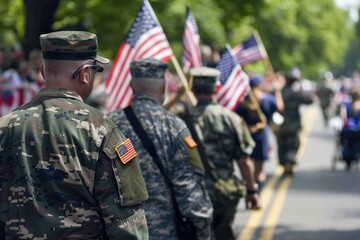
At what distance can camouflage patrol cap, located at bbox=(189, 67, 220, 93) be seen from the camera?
8.25m

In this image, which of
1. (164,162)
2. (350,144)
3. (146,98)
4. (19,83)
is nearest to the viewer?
(164,162)

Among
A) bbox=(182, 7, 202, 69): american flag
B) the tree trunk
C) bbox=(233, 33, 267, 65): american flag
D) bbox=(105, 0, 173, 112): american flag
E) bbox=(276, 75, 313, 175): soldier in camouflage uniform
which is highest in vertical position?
bbox=(105, 0, 173, 112): american flag

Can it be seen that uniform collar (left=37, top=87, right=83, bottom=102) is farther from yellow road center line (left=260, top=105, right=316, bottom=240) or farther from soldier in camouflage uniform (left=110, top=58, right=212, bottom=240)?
yellow road center line (left=260, top=105, right=316, bottom=240)

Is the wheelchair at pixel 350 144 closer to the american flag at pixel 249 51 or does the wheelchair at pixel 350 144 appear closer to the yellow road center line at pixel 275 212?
the yellow road center line at pixel 275 212

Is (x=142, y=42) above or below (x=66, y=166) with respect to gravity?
below

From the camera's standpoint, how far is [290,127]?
66.0 ft

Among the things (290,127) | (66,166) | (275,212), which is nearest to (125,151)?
(66,166)

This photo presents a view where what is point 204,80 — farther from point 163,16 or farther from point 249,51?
point 163,16

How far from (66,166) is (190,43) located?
6277 millimetres

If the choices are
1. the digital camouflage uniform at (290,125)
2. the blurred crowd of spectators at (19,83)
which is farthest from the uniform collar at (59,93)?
the digital camouflage uniform at (290,125)

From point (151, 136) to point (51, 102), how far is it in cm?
225

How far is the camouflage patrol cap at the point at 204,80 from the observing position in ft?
27.1

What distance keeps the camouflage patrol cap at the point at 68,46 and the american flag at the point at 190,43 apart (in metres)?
5.93

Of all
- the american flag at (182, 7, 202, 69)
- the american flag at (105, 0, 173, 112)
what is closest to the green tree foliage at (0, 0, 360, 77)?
the american flag at (182, 7, 202, 69)
